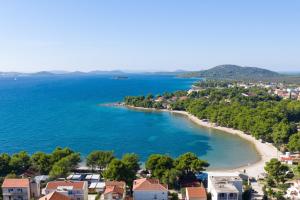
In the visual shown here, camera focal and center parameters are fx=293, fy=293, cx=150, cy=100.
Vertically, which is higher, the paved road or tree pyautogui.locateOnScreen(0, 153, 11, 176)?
tree pyautogui.locateOnScreen(0, 153, 11, 176)

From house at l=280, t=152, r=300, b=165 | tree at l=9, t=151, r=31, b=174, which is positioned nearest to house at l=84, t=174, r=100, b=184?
tree at l=9, t=151, r=31, b=174

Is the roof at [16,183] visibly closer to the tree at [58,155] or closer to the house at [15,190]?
the house at [15,190]

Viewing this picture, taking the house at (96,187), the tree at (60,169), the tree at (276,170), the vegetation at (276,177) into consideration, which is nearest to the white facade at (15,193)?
the tree at (60,169)

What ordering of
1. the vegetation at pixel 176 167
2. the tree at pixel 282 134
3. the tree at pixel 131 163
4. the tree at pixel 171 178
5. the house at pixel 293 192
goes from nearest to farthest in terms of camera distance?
the house at pixel 293 192 → the tree at pixel 171 178 → the vegetation at pixel 176 167 → the tree at pixel 131 163 → the tree at pixel 282 134

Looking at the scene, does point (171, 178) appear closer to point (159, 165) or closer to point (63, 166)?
point (159, 165)

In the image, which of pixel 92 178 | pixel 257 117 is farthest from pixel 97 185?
pixel 257 117

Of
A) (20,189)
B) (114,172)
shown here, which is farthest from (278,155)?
(20,189)

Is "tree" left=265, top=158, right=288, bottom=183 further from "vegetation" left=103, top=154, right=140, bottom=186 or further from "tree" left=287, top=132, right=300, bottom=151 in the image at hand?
"vegetation" left=103, top=154, right=140, bottom=186
